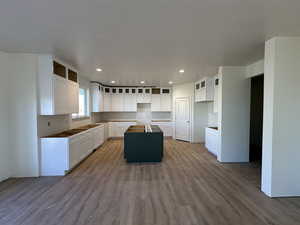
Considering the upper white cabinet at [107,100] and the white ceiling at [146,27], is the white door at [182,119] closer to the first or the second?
the upper white cabinet at [107,100]

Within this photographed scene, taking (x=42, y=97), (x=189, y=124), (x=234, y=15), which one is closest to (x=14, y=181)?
(x=42, y=97)

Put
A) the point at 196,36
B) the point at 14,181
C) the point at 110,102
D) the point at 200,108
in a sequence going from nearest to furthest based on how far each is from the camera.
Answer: the point at 196,36, the point at 14,181, the point at 200,108, the point at 110,102

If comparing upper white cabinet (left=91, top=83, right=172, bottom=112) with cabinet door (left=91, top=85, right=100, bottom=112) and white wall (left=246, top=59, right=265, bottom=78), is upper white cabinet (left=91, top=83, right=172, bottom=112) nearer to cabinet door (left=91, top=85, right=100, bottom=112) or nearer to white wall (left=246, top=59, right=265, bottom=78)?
cabinet door (left=91, top=85, right=100, bottom=112)

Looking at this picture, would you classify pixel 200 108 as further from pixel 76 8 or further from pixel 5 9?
pixel 5 9

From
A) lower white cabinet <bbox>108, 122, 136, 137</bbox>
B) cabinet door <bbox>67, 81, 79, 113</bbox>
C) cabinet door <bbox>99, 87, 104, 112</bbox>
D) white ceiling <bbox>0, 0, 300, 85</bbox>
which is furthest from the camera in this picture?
lower white cabinet <bbox>108, 122, 136, 137</bbox>

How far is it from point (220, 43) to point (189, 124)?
4611 millimetres

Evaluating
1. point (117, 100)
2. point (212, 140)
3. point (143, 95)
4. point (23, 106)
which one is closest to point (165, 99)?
point (143, 95)

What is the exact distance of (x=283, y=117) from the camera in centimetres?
272

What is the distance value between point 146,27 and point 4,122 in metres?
3.43

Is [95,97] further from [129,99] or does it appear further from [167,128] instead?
[167,128]

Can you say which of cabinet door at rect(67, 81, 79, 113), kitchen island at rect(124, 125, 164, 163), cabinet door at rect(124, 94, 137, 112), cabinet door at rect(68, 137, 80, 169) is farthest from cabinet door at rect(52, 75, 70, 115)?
cabinet door at rect(124, 94, 137, 112)

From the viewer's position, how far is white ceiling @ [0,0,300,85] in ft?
5.96

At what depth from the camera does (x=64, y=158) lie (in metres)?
3.64

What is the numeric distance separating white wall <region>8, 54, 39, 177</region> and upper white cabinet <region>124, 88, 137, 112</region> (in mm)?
4869
